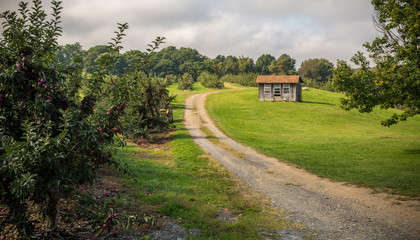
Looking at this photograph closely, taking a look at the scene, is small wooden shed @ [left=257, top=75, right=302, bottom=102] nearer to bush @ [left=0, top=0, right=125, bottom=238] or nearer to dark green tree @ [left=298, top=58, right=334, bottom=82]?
bush @ [left=0, top=0, right=125, bottom=238]

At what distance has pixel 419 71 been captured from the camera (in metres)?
16.2

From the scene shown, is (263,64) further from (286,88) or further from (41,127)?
(41,127)

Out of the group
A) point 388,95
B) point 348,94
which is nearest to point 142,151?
point 348,94

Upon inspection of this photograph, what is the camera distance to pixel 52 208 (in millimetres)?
5781

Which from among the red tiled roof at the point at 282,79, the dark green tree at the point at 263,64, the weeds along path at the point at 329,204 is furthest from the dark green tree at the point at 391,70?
the dark green tree at the point at 263,64

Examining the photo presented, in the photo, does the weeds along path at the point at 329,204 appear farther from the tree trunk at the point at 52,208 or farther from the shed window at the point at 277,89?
the shed window at the point at 277,89

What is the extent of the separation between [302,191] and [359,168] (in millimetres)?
5970

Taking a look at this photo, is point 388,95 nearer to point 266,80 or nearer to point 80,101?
point 80,101

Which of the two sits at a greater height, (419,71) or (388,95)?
(419,71)

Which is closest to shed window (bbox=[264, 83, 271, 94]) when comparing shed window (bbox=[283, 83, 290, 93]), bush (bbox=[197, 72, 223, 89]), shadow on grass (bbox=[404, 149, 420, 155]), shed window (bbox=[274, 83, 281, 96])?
shed window (bbox=[274, 83, 281, 96])

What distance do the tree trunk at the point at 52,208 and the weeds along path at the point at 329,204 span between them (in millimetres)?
6171

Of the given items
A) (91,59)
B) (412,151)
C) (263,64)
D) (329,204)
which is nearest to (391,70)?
(412,151)

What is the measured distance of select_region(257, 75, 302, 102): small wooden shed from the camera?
53.5m

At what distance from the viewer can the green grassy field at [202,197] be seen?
25.2 ft
